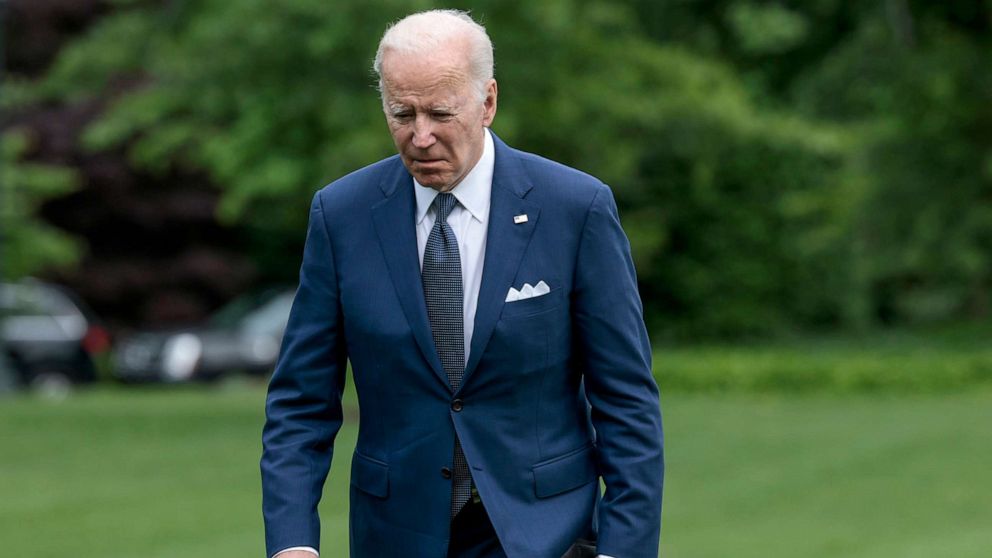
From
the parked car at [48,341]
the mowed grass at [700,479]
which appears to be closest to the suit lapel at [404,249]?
the mowed grass at [700,479]

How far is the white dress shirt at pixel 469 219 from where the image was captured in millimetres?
3721

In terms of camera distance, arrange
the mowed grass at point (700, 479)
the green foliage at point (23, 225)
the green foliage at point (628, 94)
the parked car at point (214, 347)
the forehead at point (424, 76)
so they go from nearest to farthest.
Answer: the forehead at point (424, 76) → the mowed grass at point (700, 479) → the green foliage at point (628, 94) → the green foliage at point (23, 225) → the parked car at point (214, 347)

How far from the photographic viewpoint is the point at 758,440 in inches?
632

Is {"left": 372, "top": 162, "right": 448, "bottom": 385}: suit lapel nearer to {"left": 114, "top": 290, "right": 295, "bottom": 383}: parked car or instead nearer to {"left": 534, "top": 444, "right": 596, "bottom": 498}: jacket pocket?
{"left": 534, "top": 444, "right": 596, "bottom": 498}: jacket pocket

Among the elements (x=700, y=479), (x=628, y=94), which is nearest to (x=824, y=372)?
(x=628, y=94)

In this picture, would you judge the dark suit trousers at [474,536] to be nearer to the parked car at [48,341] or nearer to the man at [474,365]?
the man at [474,365]

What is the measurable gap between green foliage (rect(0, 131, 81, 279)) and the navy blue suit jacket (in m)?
21.7

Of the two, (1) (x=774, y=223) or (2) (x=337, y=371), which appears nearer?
(2) (x=337, y=371)

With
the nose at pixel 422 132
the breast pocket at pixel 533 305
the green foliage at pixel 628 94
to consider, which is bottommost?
the green foliage at pixel 628 94

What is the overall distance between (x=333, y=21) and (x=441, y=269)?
11.9 metres

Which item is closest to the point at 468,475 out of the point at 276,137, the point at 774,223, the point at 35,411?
the point at 276,137

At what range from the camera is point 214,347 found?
1016 inches

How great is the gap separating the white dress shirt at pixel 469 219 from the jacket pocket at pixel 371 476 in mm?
167

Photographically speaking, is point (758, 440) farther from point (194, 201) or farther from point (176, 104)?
point (194, 201)
